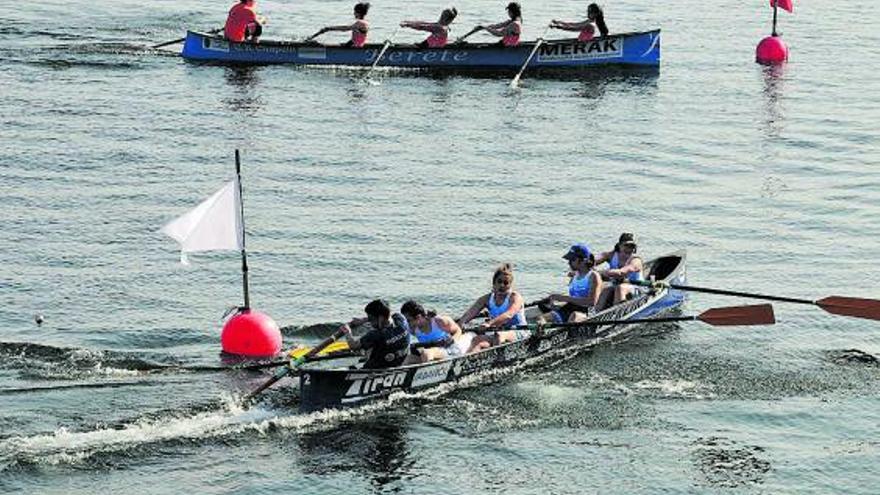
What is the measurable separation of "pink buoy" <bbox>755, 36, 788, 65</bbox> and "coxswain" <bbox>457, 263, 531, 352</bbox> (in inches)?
1305

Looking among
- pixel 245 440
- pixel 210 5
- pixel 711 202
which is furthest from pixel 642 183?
pixel 210 5

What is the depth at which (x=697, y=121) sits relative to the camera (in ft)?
168

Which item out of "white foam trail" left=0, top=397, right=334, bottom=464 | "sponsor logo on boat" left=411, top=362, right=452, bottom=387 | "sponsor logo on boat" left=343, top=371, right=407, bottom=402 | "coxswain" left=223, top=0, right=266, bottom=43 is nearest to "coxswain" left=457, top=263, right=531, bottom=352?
"sponsor logo on boat" left=411, top=362, right=452, bottom=387

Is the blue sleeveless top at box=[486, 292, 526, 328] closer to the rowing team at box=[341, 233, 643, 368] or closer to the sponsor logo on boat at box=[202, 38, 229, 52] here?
the rowing team at box=[341, 233, 643, 368]

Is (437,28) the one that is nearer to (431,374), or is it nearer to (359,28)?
(359,28)

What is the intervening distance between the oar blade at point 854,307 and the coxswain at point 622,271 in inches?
170

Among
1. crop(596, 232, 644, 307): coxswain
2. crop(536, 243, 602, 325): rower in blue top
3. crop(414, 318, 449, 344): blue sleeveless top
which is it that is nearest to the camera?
crop(414, 318, 449, 344): blue sleeveless top

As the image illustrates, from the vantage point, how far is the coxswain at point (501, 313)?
97.0 feet

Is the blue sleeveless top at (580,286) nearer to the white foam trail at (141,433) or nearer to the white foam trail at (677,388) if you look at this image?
the white foam trail at (677,388)

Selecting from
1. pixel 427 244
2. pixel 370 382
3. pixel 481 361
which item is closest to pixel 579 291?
pixel 481 361

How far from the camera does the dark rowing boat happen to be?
26734mm

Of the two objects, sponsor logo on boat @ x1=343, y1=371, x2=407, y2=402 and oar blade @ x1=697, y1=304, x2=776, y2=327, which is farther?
oar blade @ x1=697, y1=304, x2=776, y2=327

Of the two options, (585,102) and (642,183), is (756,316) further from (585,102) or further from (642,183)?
(585,102)

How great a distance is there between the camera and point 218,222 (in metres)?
28.8
